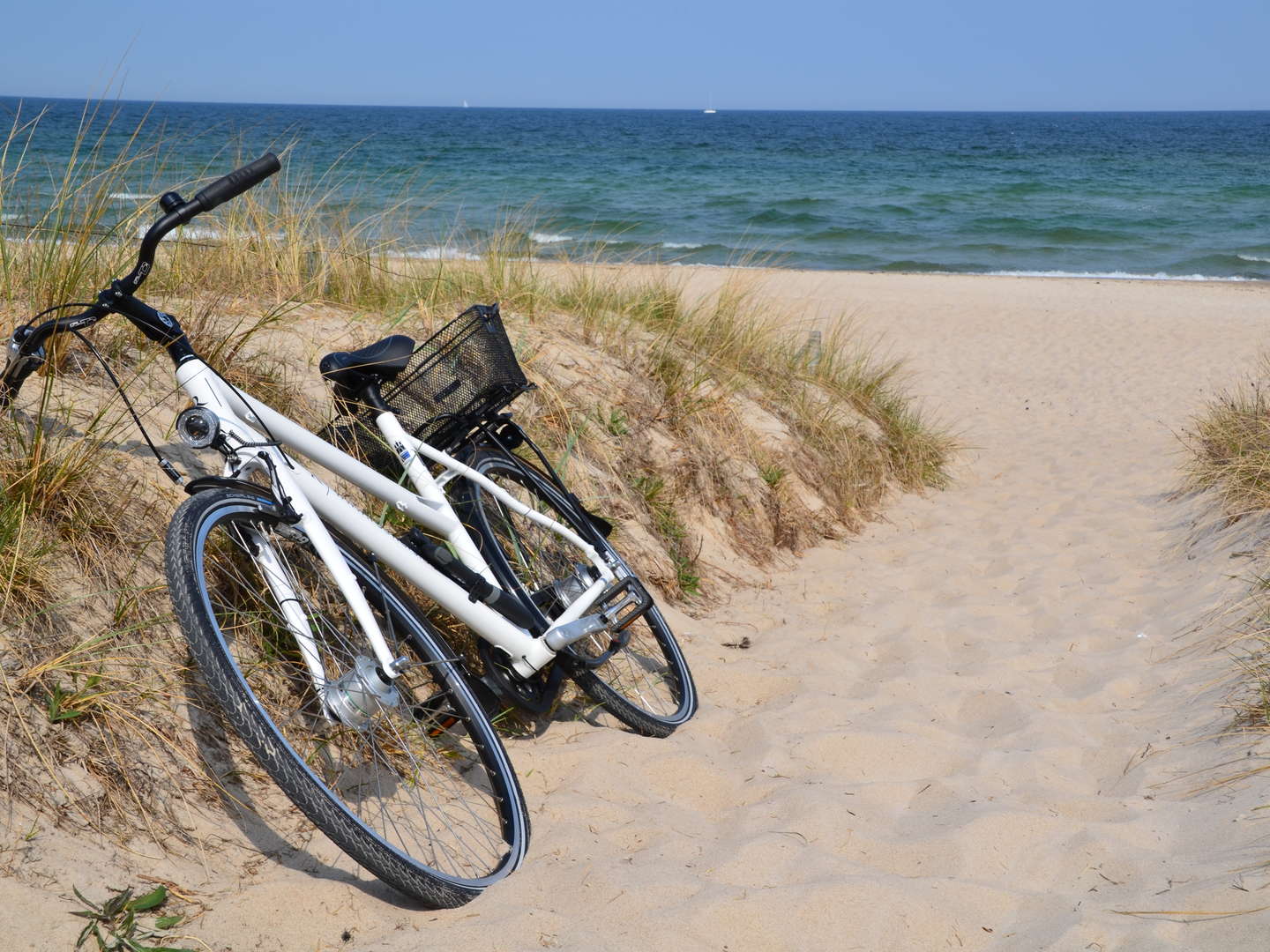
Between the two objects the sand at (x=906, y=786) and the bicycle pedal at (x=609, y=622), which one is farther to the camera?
the bicycle pedal at (x=609, y=622)

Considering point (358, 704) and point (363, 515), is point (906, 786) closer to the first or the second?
point (358, 704)

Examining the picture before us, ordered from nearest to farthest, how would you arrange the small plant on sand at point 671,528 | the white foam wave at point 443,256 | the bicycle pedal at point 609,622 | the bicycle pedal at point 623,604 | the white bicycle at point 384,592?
the white bicycle at point 384,592, the bicycle pedal at point 609,622, the bicycle pedal at point 623,604, the small plant on sand at point 671,528, the white foam wave at point 443,256

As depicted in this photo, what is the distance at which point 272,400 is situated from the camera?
3830mm

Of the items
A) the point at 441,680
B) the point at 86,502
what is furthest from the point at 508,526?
the point at 86,502

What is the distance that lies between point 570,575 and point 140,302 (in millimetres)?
1714

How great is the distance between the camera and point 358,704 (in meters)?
2.36

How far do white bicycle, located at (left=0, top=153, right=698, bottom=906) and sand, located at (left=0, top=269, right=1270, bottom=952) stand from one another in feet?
0.64

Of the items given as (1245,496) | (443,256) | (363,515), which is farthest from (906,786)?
(443,256)

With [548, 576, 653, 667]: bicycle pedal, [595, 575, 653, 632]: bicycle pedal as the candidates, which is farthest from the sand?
[595, 575, 653, 632]: bicycle pedal

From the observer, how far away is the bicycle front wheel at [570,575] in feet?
10.9

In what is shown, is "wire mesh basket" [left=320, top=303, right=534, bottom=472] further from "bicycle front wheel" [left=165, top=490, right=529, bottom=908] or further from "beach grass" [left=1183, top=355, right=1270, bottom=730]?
"beach grass" [left=1183, top=355, right=1270, bottom=730]

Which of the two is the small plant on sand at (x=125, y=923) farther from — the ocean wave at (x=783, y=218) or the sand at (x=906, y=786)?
the ocean wave at (x=783, y=218)

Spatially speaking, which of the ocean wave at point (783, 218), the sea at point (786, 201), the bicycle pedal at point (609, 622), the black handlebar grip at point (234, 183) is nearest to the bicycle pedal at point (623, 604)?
the bicycle pedal at point (609, 622)

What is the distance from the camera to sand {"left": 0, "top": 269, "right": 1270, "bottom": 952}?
2213mm
